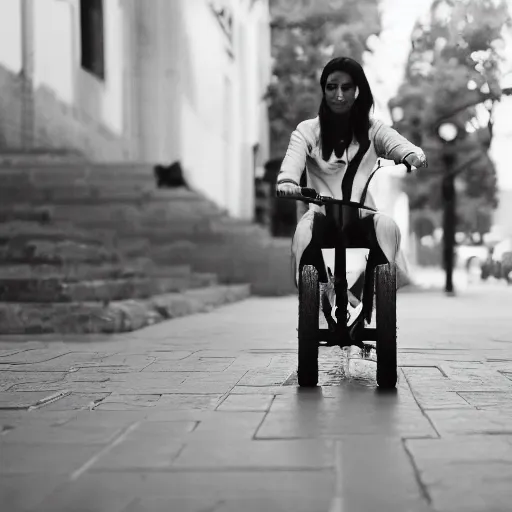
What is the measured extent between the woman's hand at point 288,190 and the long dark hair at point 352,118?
0.55m

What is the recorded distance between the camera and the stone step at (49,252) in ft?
28.4

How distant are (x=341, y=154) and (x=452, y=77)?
633 inches

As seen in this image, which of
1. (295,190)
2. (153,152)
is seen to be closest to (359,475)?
(295,190)

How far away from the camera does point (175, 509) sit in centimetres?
243

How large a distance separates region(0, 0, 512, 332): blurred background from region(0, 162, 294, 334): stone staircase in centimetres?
3

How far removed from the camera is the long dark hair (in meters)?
4.83

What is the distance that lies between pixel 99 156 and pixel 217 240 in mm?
2645

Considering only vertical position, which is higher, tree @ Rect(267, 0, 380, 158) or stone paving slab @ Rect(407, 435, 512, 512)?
tree @ Rect(267, 0, 380, 158)

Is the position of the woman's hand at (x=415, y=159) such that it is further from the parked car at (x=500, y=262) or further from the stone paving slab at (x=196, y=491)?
the parked car at (x=500, y=262)

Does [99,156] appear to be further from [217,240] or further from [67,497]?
[67,497]

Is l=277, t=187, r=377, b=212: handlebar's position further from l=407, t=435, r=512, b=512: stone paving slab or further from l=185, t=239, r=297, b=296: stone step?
l=185, t=239, r=297, b=296: stone step

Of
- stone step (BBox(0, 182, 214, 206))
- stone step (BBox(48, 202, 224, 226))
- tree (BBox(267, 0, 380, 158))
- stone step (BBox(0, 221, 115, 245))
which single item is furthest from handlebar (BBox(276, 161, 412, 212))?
tree (BBox(267, 0, 380, 158))

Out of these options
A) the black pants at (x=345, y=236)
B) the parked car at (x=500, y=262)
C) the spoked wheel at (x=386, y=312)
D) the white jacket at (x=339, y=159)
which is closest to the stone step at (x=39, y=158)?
the white jacket at (x=339, y=159)

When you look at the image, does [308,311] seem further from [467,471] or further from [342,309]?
[467,471]
